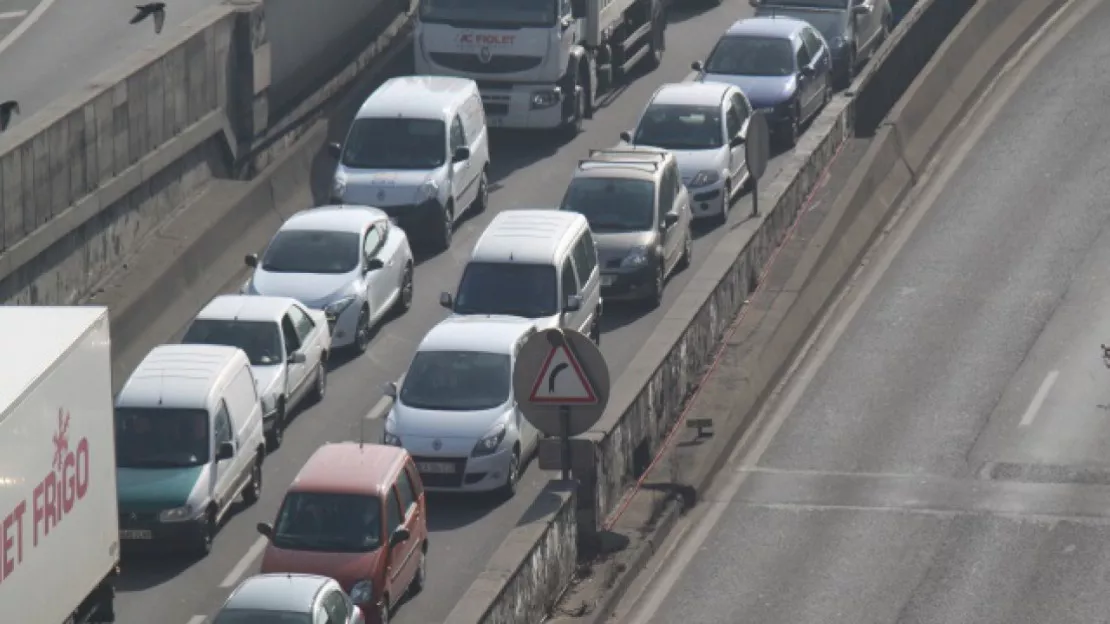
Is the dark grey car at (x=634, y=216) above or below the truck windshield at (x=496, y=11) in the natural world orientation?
below

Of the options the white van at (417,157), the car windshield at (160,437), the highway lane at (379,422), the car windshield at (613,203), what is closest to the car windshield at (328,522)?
the highway lane at (379,422)

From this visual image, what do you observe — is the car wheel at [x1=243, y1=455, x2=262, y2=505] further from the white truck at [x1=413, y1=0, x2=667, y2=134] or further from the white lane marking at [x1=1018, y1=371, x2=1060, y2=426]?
the white truck at [x1=413, y1=0, x2=667, y2=134]

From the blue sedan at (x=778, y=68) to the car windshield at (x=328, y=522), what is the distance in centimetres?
1756

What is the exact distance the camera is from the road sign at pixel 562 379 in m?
25.0

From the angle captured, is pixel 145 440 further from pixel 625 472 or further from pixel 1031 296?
A: pixel 1031 296

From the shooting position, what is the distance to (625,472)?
27750mm

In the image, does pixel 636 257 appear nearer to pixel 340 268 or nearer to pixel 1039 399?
pixel 340 268

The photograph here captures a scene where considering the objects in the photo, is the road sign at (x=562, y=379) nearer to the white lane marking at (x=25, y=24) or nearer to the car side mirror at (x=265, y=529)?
the car side mirror at (x=265, y=529)

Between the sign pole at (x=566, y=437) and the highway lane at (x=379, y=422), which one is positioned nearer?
the sign pole at (x=566, y=437)

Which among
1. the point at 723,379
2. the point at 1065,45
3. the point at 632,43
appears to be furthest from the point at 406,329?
the point at 1065,45

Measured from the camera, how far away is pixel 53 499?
69.1 feet

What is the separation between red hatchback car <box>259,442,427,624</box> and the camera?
81.6 ft

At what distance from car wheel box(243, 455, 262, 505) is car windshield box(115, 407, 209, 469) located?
3.88 feet

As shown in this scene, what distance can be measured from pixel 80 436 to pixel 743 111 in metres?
19.7
